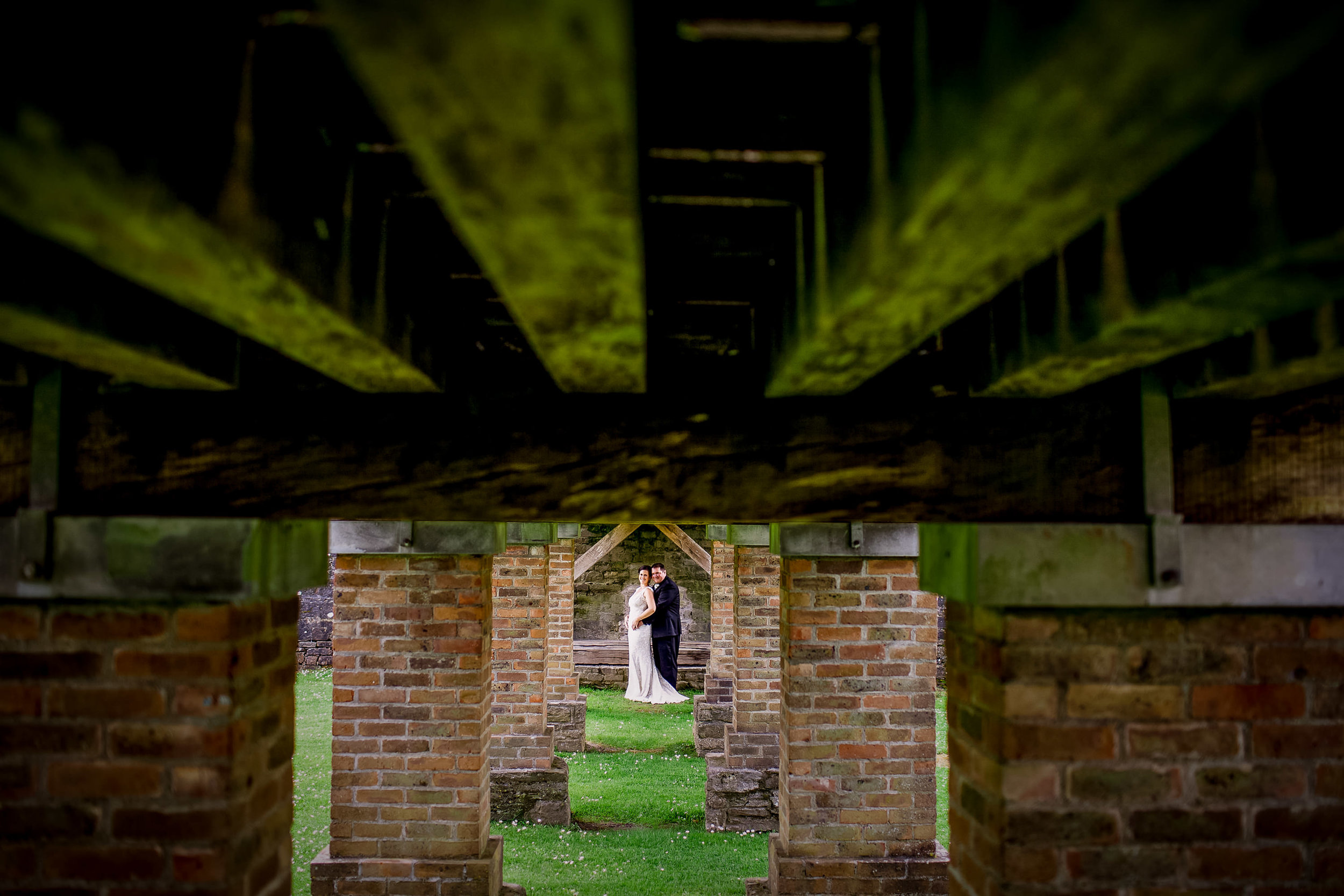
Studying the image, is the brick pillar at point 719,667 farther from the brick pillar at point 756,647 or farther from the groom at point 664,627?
the groom at point 664,627

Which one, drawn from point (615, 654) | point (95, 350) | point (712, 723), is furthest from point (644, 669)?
point (95, 350)

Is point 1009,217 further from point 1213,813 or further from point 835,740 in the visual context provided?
point 835,740

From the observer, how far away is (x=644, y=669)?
1256 cm

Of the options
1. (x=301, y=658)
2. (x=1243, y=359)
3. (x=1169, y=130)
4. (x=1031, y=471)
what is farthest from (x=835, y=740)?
(x=301, y=658)

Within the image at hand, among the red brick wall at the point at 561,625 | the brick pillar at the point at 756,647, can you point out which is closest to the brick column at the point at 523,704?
the red brick wall at the point at 561,625

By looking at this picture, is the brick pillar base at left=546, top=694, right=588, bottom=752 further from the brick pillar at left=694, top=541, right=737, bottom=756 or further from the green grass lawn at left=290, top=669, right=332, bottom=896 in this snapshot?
the green grass lawn at left=290, top=669, right=332, bottom=896

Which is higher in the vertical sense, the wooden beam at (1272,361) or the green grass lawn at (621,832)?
the wooden beam at (1272,361)

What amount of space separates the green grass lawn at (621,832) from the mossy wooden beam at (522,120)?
19.0 feet

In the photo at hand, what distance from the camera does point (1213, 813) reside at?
1.73 metres

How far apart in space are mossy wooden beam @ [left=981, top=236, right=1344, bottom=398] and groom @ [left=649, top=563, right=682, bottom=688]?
11.3 metres

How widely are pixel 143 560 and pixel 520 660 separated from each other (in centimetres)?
641

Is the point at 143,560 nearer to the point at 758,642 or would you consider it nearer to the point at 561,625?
the point at 758,642

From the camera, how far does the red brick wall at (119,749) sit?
1685 mm

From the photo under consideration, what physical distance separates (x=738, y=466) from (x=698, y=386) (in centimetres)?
21
